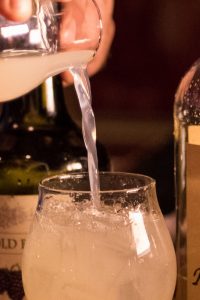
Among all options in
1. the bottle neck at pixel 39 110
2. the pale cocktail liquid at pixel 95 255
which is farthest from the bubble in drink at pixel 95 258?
the bottle neck at pixel 39 110

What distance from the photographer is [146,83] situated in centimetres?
122

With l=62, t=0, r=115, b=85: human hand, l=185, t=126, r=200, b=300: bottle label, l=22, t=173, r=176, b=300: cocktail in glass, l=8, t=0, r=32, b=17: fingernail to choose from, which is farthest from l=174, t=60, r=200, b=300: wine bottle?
l=62, t=0, r=115, b=85: human hand

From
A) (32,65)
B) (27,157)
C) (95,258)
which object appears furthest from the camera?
(27,157)

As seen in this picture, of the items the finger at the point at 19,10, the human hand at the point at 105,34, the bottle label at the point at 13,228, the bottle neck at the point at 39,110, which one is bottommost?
the bottle label at the point at 13,228

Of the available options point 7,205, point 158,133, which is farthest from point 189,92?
point 158,133

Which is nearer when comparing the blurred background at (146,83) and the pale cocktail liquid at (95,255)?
the pale cocktail liquid at (95,255)

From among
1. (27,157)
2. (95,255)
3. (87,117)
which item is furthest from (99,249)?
(27,157)

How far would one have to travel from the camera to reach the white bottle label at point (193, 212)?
0.80 m

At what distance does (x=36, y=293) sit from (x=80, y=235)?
73 mm

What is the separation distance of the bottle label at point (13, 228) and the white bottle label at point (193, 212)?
0.19 metres

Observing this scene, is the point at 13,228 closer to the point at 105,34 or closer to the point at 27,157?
the point at 27,157

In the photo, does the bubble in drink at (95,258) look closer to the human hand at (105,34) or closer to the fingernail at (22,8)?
the fingernail at (22,8)

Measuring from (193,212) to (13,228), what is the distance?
0.23 metres

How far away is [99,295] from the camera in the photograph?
64 cm
